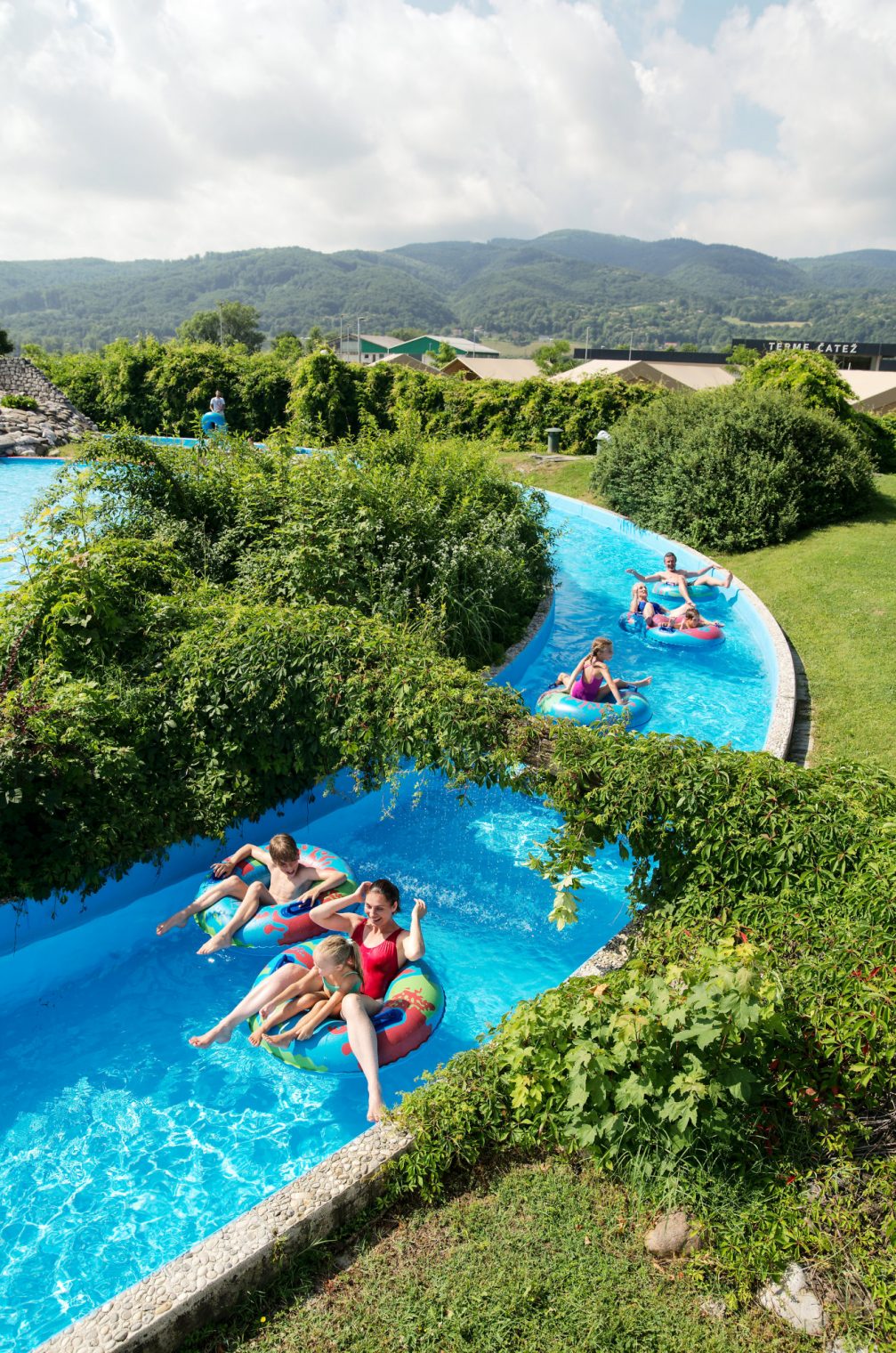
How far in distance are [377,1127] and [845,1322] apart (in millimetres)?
2369

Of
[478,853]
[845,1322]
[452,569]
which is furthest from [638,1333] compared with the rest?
[452,569]

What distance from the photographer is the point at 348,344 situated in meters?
170

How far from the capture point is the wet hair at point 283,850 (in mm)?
6848

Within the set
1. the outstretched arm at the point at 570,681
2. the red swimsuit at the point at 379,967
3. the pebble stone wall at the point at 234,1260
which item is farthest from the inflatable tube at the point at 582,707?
the pebble stone wall at the point at 234,1260

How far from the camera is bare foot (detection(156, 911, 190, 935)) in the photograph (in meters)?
6.92

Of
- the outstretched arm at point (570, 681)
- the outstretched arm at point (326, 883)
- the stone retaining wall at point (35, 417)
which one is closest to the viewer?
the outstretched arm at point (326, 883)

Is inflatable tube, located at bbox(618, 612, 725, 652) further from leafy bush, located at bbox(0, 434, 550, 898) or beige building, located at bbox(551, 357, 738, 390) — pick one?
beige building, located at bbox(551, 357, 738, 390)

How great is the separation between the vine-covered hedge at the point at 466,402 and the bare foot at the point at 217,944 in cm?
2072

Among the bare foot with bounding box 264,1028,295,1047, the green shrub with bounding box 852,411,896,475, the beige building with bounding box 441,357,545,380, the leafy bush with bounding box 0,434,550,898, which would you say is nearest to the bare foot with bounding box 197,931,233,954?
the leafy bush with bounding box 0,434,550,898

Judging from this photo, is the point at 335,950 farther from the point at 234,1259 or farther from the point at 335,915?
the point at 234,1259

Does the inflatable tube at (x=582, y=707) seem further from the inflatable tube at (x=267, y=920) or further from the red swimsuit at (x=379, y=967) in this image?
→ the red swimsuit at (x=379, y=967)

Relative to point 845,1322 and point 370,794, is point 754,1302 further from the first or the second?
point 370,794

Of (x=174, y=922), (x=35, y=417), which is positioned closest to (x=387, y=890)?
(x=174, y=922)

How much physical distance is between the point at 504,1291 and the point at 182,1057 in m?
3.06
